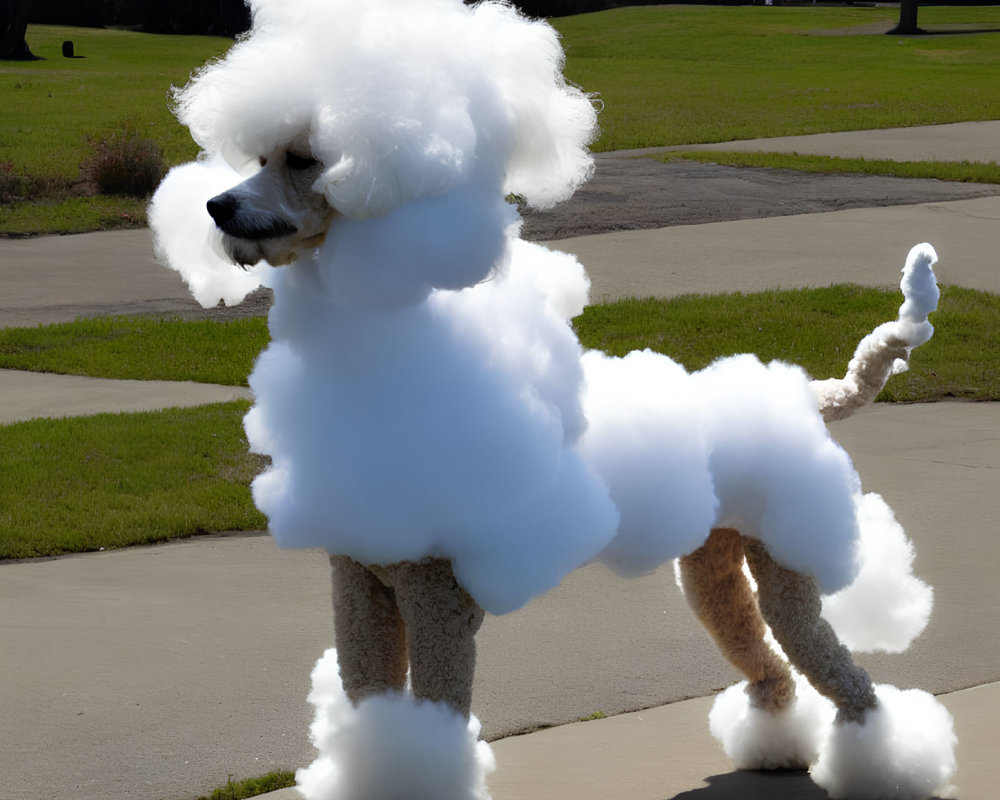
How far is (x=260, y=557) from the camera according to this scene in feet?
18.1

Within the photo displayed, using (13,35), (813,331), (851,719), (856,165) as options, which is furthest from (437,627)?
(13,35)

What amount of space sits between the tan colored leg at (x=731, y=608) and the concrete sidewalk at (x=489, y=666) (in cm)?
27

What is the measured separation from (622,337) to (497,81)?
20.1ft

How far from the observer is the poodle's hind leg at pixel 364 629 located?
3.04 m

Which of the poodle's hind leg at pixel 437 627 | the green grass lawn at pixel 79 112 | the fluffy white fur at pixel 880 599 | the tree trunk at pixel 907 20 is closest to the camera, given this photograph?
the poodle's hind leg at pixel 437 627

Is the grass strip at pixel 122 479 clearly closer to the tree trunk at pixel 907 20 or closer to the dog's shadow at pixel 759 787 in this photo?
the dog's shadow at pixel 759 787

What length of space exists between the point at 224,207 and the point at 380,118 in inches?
14.3

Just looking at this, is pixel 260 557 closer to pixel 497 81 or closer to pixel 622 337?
pixel 497 81

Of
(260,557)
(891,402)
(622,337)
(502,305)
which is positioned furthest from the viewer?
(622,337)

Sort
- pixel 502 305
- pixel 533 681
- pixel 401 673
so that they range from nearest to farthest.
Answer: pixel 502 305 → pixel 401 673 → pixel 533 681

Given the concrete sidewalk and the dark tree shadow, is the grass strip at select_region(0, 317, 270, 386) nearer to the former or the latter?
the concrete sidewalk

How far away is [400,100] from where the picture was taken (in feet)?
8.59

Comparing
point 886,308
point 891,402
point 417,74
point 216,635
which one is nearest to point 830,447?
point 417,74

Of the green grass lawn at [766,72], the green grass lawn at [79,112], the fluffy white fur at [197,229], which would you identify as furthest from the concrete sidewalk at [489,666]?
the green grass lawn at [766,72]
